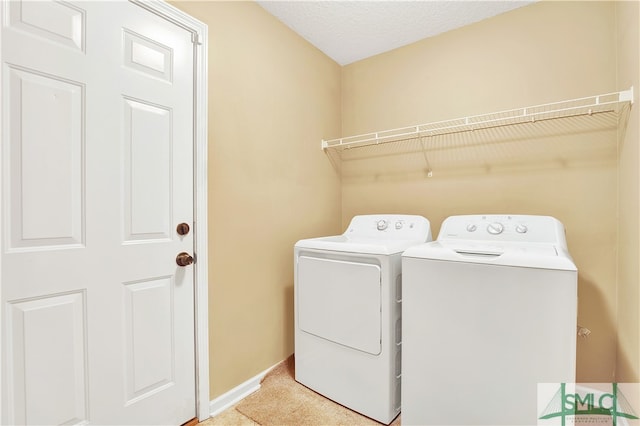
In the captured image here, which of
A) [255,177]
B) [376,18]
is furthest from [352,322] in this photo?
[376,18]

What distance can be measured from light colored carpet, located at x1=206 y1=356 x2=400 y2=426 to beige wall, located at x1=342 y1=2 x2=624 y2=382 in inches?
54.1

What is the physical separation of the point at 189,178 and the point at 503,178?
194 cm

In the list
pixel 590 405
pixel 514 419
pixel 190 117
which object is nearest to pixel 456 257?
pixel 514 419

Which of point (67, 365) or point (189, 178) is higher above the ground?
point (189, 178)

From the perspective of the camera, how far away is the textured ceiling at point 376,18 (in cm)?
187

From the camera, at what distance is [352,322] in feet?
5.21

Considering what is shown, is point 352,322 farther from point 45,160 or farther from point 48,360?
point 45,160

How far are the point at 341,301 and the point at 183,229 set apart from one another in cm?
91

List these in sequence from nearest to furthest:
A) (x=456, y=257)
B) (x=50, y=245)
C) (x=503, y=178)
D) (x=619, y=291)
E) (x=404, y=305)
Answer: (x=50, y=245) < (x=456, y=257) < (x=404, y=305) < (x=619, y=291) < (x=503, y=178)

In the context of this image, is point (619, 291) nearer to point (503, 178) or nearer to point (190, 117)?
point (503, 178)

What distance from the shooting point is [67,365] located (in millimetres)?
1108

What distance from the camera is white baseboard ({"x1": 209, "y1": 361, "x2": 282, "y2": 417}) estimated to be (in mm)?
1583

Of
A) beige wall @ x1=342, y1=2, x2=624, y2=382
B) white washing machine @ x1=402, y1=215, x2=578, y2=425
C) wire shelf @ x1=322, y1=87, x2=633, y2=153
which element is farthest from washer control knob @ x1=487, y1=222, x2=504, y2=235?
wire shelf @ x1=322, y1=87, x2=633, y2=153

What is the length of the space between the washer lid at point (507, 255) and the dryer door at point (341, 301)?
0.28 meters
